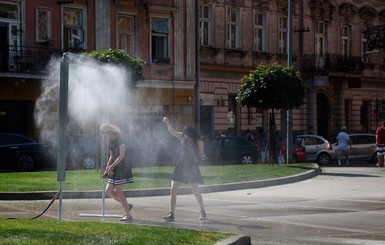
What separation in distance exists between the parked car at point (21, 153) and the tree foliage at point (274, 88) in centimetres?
817

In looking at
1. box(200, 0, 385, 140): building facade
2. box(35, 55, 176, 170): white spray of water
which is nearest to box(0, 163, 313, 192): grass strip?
box(35, 55, 176, 170): white spray of water

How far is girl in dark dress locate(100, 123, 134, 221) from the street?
20.1 inches

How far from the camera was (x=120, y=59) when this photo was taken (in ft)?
95.4

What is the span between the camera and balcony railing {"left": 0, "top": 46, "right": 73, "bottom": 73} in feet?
116

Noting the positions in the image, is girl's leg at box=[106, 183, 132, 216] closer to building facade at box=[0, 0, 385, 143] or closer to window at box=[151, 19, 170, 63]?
building facade at box=[0, 0, 385, 143]

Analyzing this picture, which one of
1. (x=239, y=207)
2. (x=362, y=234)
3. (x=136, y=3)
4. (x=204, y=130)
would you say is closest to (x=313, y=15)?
(x=204, y=130)

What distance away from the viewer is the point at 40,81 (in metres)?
36.3

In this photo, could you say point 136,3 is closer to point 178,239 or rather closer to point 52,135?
point 52,135

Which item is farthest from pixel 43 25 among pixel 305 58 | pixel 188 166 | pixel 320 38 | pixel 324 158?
pixel 188 166

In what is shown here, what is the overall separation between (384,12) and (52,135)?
33004 millimetres

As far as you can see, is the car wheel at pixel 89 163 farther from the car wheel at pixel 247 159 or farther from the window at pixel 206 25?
the window at pixel 206 25

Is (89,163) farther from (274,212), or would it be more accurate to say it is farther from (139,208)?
(274,212)

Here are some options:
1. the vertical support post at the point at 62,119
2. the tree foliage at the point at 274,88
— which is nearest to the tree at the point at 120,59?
the tree foliage at the point at 274,88

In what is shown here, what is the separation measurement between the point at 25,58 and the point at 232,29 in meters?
15.2
